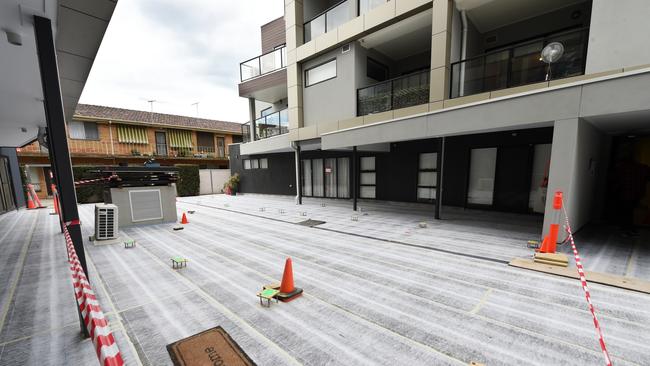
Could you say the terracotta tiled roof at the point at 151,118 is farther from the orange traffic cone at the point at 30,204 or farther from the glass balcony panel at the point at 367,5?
the glass balcony panel at the point at 367,5

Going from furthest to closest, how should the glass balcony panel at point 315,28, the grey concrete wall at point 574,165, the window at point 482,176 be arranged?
the glass balcony panel at point 315,28 < the window at point 482,176 < the grey concrete wall at point 574,165

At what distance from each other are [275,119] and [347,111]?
→ 5.11 m

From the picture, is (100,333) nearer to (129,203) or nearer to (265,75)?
(129,203)

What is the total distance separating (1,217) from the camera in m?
9.31

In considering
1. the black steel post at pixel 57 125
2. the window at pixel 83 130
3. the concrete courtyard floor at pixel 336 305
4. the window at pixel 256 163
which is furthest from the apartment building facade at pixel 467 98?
the window at pixel 83 130

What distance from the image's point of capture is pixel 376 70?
10469mm

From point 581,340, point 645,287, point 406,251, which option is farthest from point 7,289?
point 645,287

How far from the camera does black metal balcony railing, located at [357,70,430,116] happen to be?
7910 mm

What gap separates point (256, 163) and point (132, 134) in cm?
1119

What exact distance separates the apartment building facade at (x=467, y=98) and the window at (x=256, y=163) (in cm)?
191

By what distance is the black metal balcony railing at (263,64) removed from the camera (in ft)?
42.3

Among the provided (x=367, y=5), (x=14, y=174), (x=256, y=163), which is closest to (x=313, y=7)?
(x=367, y=5)

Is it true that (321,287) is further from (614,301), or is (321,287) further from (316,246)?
(614,301)

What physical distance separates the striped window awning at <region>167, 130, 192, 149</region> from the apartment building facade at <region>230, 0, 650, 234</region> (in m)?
11.1
